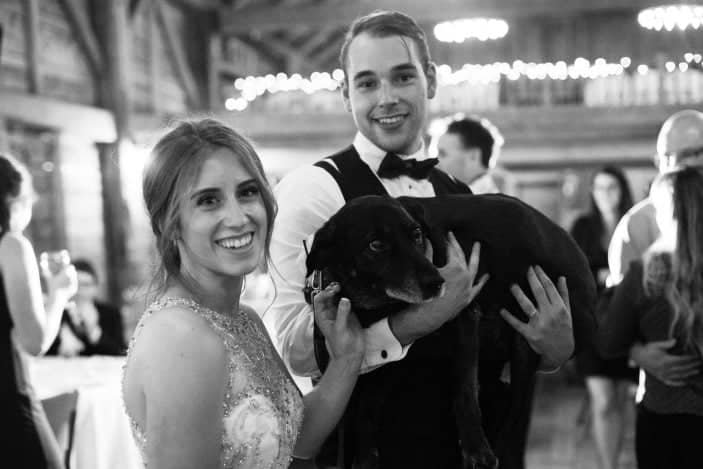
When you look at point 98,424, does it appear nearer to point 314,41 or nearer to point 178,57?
point 178,57

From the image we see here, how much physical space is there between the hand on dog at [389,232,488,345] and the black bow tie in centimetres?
28

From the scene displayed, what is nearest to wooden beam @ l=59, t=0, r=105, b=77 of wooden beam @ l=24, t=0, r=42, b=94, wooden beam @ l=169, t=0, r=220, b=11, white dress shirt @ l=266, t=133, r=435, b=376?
wooden beam @ l=24, t=0, r=42, b=94

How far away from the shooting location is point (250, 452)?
1444mm

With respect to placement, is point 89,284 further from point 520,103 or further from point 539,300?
point 520,103

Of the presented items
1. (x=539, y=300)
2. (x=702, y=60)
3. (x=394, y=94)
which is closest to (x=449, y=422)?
(x=539, y=300)

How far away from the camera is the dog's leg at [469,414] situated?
1523 mm

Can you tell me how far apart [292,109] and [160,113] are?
161cm

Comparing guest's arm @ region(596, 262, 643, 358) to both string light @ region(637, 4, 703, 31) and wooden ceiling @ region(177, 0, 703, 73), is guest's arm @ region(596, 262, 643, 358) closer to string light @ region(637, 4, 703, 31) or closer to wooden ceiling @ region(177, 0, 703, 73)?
string light @ region(637, 4, 703, 31)

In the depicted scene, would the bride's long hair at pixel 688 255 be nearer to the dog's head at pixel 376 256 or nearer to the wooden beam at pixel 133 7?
the dog's head at pixel 376 256

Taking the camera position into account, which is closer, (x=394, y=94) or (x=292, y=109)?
(x=394, y=94)

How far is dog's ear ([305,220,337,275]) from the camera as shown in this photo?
1.56 m

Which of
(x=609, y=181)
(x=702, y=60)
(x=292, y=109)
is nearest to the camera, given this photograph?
(x=609, y=181)

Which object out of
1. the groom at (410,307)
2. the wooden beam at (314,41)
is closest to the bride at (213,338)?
the groom at (410,307)

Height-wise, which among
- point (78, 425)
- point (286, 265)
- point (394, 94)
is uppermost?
point (394, 94)
